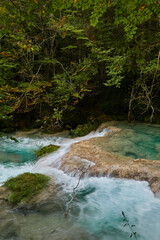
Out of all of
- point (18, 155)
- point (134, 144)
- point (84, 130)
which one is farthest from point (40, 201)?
point (84, 130)

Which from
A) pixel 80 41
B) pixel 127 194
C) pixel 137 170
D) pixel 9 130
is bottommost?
pixel 9 130

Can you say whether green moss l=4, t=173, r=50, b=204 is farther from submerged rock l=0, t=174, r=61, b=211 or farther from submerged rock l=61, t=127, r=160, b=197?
submerged rock l=61, t=127, r=160, b=197

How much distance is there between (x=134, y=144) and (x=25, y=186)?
499 centimetres

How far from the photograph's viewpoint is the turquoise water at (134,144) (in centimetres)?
650

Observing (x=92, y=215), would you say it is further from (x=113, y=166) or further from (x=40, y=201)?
(x=113, y=166)

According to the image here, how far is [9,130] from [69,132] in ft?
13.7

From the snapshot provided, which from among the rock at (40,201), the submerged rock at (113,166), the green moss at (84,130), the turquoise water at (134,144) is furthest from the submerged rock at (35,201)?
the green moss at (84,130)

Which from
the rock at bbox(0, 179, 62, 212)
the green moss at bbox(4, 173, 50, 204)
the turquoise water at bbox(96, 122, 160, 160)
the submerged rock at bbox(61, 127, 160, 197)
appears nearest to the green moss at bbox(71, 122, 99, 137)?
the turquoise water at bbox(96, 122, 160, 160)

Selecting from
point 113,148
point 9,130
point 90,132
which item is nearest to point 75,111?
point 90,132

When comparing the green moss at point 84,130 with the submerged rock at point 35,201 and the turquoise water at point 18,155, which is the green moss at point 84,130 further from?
the submerged rock at point 35,201

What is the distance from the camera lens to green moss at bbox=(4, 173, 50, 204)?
407 cm

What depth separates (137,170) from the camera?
4.88 m

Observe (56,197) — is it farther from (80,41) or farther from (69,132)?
(80,41)

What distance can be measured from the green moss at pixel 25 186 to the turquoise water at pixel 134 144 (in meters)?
3.10
